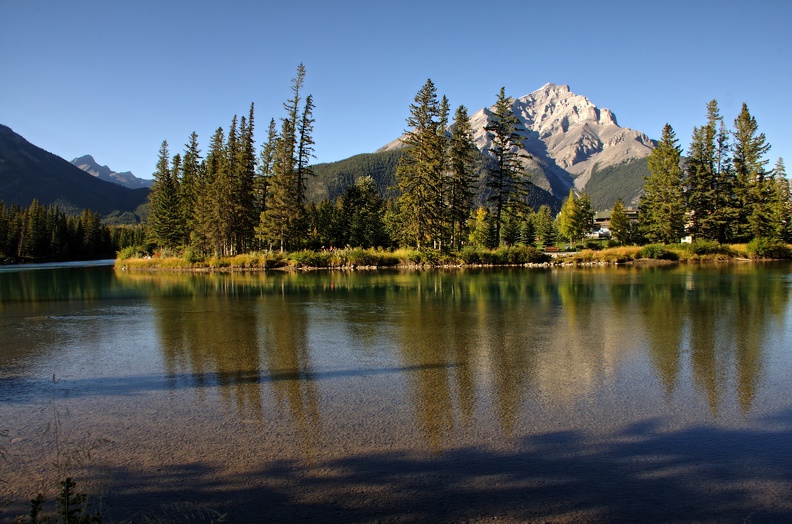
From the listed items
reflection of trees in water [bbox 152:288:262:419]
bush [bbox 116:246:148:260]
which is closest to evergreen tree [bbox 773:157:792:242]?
reflection of trees in water [bbox 152:288:262:419]

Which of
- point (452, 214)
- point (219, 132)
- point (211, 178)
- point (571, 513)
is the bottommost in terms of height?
point (571, 513)

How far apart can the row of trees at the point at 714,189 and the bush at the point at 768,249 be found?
205 inches

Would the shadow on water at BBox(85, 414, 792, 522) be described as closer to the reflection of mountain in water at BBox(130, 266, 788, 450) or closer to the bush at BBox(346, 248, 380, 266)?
the reflection of mountain in water at BBox(130, 266, 788, 450)

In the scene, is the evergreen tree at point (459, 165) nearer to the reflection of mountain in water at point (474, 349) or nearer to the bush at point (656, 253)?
the bush at point (656, 253)

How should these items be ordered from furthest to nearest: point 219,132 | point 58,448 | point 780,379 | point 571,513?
point 219,132 < point 780,379 < point 58,448 < point 571,513

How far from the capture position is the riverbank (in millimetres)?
48594

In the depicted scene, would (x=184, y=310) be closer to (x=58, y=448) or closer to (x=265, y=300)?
Result: (x=265, y=300)

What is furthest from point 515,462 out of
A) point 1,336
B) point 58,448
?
point 1,336

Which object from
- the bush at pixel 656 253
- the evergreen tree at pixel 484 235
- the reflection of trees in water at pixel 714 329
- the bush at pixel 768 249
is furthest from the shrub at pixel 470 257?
the bush at pixel 768 249

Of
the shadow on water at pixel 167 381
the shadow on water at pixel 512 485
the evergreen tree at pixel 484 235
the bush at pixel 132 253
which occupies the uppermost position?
the evergreen tree at pixel 484 235

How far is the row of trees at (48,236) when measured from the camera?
10431 cm

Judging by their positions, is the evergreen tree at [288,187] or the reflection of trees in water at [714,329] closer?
the reflection of trees in water at [714,329]

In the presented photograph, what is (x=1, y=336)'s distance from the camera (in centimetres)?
1391

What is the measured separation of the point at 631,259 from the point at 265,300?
40.2 meters
